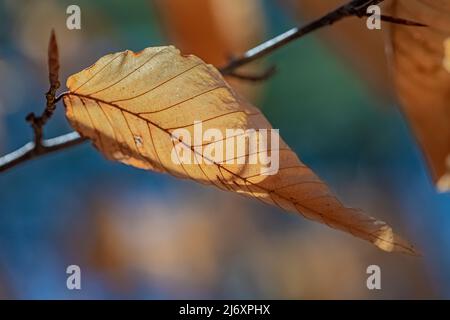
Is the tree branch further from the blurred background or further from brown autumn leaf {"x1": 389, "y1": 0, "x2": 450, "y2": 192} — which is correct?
the blurred background

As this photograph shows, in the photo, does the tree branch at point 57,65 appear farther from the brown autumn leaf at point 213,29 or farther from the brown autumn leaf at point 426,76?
the brown autumn leaf at point 213,29

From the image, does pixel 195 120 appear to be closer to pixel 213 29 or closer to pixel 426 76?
pixel 426 76

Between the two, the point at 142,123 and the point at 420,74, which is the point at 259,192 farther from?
the point at 420,74

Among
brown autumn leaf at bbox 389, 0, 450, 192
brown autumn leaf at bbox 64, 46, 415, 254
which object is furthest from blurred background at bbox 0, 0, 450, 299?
brown autumn leaf at bbox 64, 46, 415, 254

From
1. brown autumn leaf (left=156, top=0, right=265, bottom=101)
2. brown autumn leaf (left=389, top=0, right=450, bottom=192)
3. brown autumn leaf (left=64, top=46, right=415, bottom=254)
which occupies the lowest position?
brown autumn leaf (left=64, top=46, right=415, bottom=254)

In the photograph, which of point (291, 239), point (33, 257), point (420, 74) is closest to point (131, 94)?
point (420, 74)
